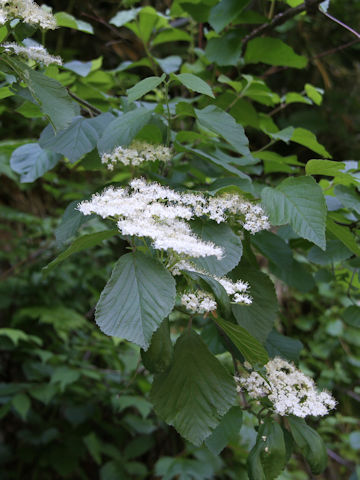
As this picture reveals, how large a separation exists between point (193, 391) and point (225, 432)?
15 cm

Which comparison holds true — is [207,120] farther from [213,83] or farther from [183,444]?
[183,444]

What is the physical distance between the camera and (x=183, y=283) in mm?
638

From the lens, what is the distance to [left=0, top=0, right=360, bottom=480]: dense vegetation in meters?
0.58

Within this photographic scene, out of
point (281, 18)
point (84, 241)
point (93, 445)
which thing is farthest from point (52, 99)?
point (93, 445)

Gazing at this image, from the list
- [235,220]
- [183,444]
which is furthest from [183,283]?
[183,444]

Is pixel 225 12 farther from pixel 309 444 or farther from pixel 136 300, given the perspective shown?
pixel 309 444

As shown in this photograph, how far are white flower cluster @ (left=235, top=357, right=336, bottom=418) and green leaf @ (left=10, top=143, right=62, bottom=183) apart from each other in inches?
21.8

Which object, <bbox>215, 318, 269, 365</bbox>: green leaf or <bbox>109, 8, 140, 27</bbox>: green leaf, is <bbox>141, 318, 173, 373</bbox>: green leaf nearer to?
<bbox>215, 318, 269, 365</bbox>: green leaf

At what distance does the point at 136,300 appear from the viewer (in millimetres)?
508

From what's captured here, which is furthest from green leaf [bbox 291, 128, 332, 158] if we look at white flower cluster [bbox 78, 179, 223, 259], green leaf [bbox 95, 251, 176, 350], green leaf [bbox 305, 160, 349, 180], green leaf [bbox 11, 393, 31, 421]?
green leaf [bbox 11, 393, 31, 421]

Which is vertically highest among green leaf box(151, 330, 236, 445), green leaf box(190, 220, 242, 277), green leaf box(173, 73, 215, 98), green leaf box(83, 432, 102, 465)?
green leaf box(173, 73, 215, 98)

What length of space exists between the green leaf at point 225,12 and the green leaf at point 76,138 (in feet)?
1.20

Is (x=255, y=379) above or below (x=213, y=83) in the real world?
below

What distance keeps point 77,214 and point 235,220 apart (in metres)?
0.27
